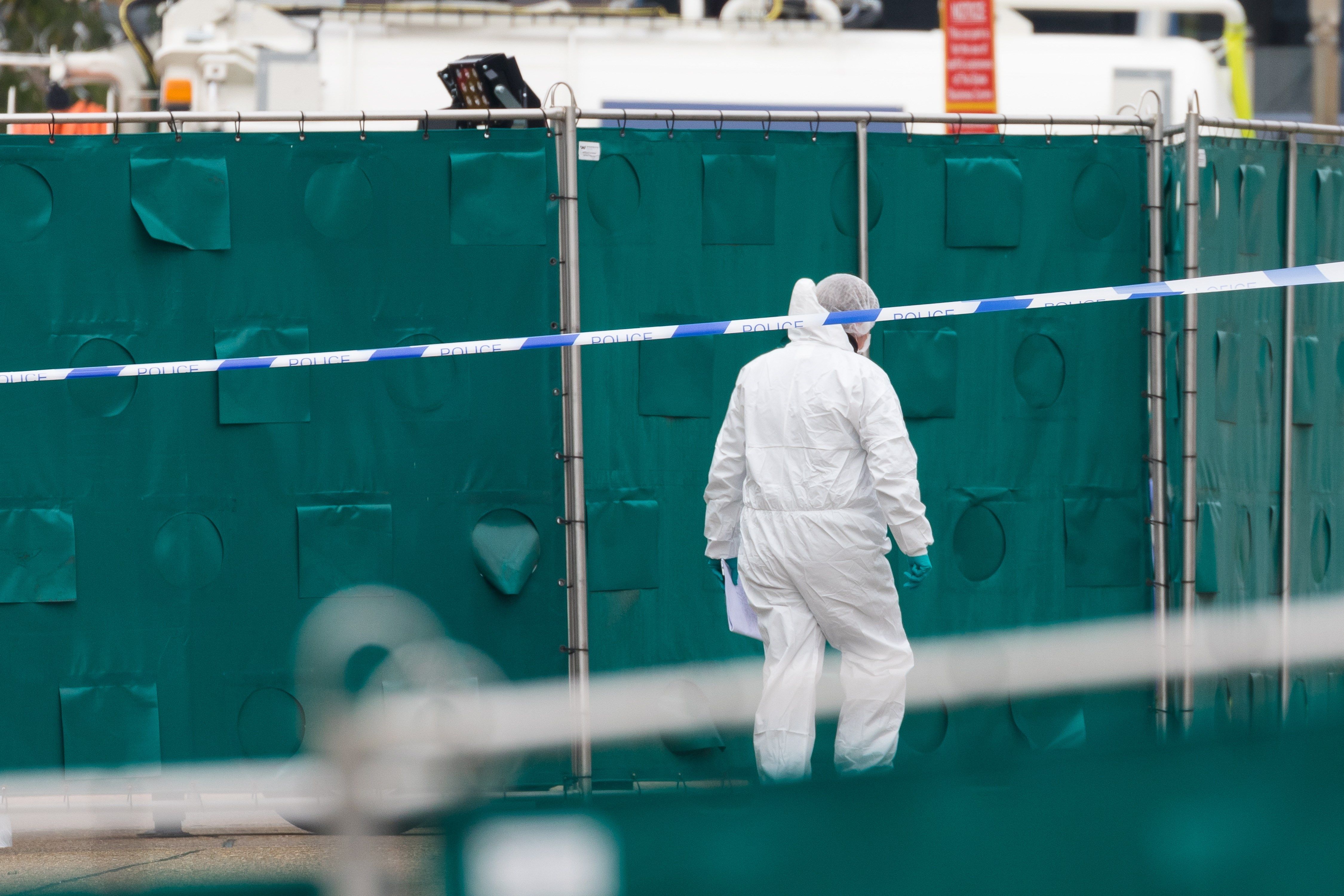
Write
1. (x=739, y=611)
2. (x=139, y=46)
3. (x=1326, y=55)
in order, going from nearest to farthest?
(x=739, y=611)
(x=139, y=46)
(x=1326, y=55)

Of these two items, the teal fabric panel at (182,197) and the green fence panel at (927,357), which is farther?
the green fence panel at (927,357)

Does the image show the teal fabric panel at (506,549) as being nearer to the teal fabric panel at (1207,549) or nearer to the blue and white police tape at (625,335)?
the blue and white police tape at (625,335)

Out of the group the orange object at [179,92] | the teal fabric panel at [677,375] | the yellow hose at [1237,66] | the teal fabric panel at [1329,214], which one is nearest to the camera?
the teal fabric panel at [677,375]

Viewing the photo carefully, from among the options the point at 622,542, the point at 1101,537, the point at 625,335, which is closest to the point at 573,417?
the point at 625,335

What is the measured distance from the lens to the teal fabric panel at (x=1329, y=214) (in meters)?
5.94

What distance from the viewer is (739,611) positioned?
490cm

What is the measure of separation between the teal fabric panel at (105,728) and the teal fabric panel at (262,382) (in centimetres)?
109

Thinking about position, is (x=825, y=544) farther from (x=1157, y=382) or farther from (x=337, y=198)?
(x=337, y=198)

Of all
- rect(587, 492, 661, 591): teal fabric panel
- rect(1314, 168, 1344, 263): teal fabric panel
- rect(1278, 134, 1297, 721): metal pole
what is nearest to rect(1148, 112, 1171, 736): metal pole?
rect(1278, 134, 1297, 721): metal pole

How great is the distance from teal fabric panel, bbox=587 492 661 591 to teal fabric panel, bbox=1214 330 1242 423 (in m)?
2.28

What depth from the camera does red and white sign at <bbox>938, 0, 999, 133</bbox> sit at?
28.3 ft

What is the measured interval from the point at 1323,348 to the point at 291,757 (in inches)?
178

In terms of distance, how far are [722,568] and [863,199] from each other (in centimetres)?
Answer: 152

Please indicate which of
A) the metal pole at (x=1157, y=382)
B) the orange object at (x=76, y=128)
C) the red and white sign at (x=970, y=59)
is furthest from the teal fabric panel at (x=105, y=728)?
the orange object at (x=76, y=128)
